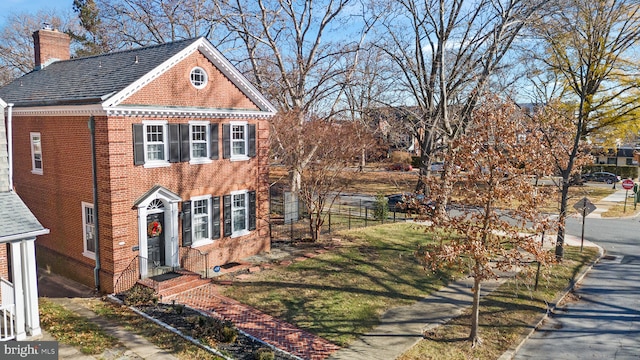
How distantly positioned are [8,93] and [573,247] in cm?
2672

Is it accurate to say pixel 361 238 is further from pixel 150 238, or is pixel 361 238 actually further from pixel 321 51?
pixel 321 51

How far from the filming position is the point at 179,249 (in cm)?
1577

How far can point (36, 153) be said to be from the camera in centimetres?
1680

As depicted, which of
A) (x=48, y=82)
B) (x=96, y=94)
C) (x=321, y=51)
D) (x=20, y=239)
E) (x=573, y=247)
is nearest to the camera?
(x=20, y=239)

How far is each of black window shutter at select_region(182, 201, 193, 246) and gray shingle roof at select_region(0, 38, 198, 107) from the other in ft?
14.8

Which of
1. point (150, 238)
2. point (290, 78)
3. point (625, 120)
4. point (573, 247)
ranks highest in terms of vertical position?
point (290, 78)

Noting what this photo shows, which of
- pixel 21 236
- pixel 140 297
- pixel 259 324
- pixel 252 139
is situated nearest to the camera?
pixel 21 236

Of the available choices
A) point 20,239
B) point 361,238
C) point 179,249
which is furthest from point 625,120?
point 20,239

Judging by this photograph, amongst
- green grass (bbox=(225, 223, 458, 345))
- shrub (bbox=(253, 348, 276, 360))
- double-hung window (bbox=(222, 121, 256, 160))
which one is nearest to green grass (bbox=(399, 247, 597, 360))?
green grass (bbox=(225, 223, 458, 345))

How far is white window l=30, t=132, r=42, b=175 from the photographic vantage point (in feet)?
54.2

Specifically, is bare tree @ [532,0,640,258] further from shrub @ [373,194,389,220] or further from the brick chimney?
the brick chimney

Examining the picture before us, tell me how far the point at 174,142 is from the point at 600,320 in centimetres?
1474

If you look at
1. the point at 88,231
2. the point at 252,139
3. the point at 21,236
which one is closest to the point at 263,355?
the point at 21,236

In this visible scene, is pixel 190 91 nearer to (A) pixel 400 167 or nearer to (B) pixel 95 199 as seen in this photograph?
(B) pixel 95 199
